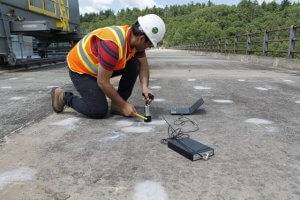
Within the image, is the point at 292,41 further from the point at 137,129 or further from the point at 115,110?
the point at 137,129

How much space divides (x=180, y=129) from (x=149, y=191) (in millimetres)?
1419

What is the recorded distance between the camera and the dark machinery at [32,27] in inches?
379

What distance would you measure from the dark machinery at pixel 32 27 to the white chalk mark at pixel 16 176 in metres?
7.48

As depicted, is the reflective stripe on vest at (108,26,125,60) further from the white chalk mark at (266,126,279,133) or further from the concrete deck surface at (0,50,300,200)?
the white chalk mark at (266,126,279,133)

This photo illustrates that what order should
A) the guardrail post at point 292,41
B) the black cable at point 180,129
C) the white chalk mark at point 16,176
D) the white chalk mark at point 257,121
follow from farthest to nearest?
the guardrail post at point 292,41 < the white chalk mark at point 257,121 < the black cable at point 180,129 < the white chalk mark at point 16,176

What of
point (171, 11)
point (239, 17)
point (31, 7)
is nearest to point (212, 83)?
point (31, 7)

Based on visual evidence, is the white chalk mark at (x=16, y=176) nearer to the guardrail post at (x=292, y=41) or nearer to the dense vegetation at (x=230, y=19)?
the guardrail post at (x=292, y=41)

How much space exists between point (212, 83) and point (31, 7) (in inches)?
255

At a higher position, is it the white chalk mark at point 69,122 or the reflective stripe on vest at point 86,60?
the reflective stripe on vest at point 86,60

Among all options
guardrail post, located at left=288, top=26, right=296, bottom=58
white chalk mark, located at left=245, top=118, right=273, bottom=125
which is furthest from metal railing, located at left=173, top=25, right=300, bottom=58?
white chalk mark, located at left=245, top=118, right=273, bottom=125

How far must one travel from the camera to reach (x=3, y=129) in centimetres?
372

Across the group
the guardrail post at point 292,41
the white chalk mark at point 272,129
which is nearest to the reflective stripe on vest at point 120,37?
the white chalk mark at point 272,129

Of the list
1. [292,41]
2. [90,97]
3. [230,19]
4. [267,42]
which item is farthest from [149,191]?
[230,19]

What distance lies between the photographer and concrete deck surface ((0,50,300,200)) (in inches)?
89.7
